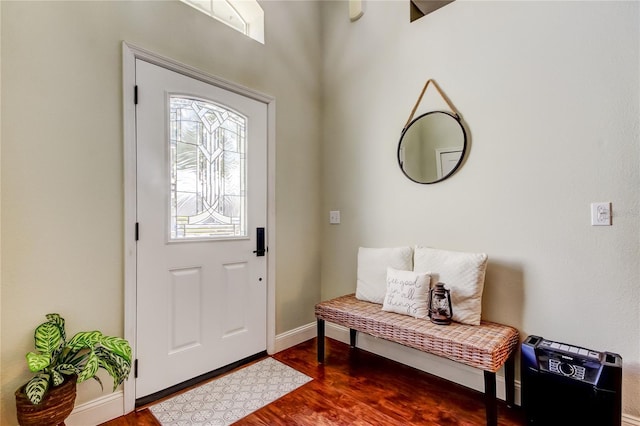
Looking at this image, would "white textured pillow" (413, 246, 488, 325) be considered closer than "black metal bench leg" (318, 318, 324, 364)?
Yes

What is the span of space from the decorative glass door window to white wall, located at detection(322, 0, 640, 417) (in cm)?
110

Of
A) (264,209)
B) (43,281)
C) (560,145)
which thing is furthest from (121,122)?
(560,145)

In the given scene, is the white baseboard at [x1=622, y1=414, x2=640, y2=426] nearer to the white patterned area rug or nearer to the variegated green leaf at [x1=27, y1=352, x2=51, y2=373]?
the white patterned area rug

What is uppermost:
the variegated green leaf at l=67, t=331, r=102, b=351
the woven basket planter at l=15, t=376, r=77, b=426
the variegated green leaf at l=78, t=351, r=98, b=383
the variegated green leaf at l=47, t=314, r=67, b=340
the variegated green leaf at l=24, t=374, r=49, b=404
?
the variegated green leaf at l=47, t=314, r=67, b=340

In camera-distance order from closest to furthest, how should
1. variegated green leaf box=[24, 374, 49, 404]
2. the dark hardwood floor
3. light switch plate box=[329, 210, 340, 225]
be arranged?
variegated green leaf box=[24, 374, 49, 404] < the dark hardwood floor < light switch plate box=[329, 210, 340, 225]

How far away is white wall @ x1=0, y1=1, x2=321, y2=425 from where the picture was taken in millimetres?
1489

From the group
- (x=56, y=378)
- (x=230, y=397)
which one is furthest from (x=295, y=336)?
(x=56, y=378)

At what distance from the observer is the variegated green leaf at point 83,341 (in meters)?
1.50

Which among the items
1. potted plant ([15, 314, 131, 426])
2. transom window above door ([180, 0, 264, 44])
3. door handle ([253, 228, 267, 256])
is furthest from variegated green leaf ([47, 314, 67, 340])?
transom window above door ([180, 0, 264, 44])

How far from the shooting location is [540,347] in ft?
5.36

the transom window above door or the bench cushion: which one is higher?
the transom window above door

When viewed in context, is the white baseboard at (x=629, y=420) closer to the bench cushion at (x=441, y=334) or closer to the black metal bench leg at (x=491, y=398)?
the bench cushion at (x=441, y=334)

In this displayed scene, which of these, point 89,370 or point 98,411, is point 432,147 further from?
point 98,411

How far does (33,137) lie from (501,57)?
8.87ft
